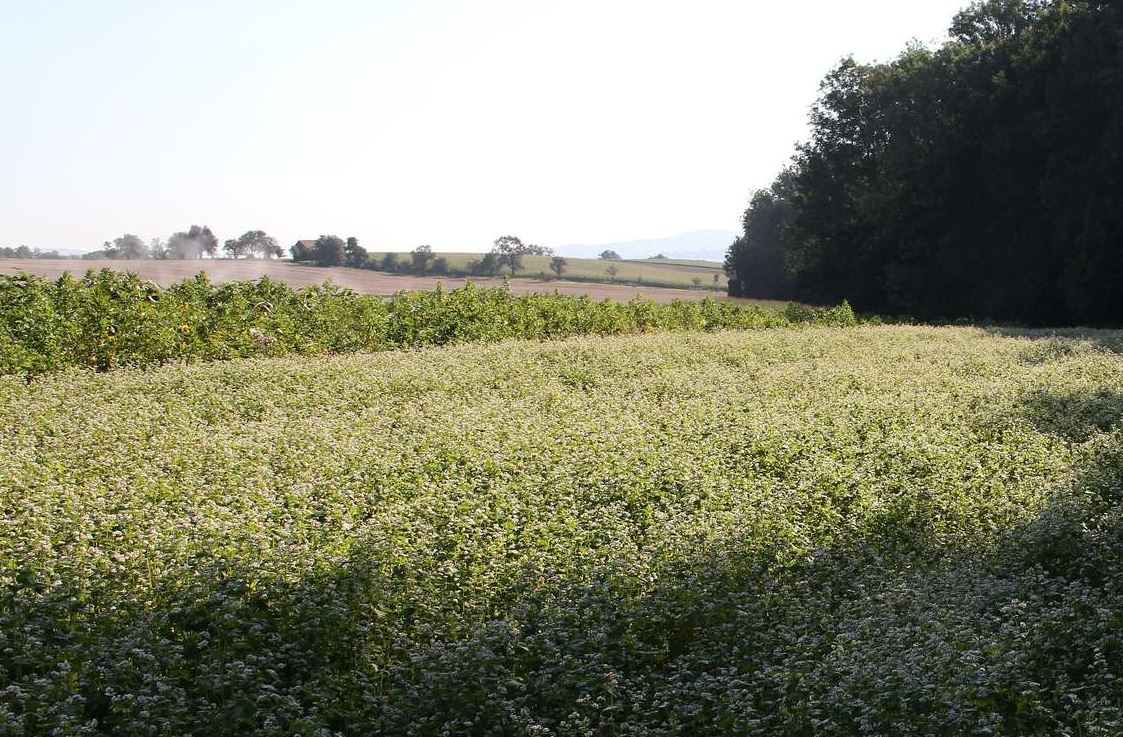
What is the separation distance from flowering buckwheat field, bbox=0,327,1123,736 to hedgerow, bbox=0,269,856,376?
15.8 ft

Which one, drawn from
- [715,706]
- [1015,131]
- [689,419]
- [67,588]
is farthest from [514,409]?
[1015,131]

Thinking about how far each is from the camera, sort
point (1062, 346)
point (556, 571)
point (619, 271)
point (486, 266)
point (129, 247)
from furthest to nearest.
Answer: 1. point (619, 271)
2. point (486, 266)
3. point (129, 247)
4. point (1062, 346)
5. point (556, 571)

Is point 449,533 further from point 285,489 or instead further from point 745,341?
point 745,341

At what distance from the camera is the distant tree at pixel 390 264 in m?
49.2

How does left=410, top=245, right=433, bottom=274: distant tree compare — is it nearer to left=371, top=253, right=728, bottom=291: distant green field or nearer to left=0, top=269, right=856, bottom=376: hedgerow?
left=371, top=253, right=728, bottom=291: distant green field

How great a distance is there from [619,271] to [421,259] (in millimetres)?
29085

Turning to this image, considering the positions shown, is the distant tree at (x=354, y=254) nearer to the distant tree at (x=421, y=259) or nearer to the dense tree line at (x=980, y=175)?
the distant tree at (x=421, y=259)

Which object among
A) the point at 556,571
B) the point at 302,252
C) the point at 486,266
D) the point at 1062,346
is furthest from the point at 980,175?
the point at 556,571

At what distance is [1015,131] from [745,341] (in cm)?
2220

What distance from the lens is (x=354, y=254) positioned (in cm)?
5016

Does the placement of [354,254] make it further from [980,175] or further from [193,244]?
[980,175]

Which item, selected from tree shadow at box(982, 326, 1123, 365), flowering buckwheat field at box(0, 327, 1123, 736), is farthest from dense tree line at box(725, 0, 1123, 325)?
flowering buckwheat field at box(0, 327, 1123, 736)

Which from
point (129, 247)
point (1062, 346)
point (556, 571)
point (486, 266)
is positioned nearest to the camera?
point (556, 571)

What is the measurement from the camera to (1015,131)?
1586 inches
